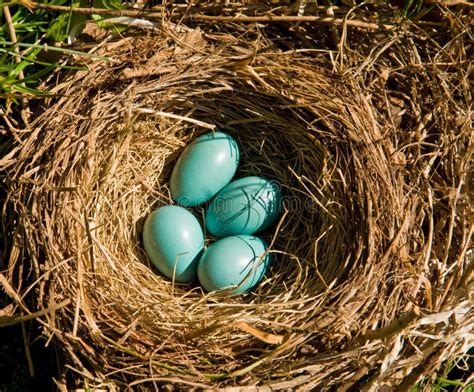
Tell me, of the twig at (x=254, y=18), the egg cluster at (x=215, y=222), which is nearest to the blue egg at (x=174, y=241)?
the egg cluster at (x=215, y=222)

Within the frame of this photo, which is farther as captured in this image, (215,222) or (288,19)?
(215,222)

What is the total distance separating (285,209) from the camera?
194 cm

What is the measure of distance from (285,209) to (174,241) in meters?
0.32

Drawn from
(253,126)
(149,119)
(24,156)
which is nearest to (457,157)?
(253,126)

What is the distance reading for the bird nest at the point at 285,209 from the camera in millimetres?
1663

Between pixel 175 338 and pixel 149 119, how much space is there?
644 millimetres

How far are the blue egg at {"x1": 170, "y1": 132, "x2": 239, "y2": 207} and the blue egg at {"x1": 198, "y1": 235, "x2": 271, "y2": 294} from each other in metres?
0.17

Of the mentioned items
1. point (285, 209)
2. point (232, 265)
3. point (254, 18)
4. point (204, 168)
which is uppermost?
Answer: point (254, 18)

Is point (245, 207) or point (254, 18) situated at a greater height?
point (254, 18)

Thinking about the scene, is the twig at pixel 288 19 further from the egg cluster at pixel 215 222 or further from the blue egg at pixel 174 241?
the blue egg at pixel 174 241

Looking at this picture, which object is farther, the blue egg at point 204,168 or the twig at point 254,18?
the blue egg at point 204,168

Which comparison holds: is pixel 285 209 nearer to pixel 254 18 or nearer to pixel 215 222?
pixel 215 222

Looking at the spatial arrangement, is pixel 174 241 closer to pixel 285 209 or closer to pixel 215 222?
pixel 215 222

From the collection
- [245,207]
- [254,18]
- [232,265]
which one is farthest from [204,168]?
[254,18]
